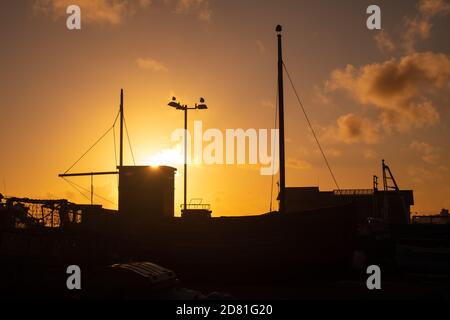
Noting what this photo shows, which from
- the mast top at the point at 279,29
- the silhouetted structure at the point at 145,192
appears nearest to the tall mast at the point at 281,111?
the mast top at the point at 279,29

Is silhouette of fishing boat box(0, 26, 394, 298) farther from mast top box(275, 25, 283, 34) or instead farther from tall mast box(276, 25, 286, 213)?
mast top box(275, 25, 283, 34)

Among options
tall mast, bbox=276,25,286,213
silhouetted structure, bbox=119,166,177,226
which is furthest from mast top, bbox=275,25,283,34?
silhouetted structure, bbox=119,166,177,226

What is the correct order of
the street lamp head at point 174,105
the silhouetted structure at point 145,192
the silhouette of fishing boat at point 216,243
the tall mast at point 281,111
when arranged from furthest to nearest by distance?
the street lamp head at point 174,105
the silhouetted structure at point 145,192
the tall mast at point 281,111
the silhouette of fishing boat at point 216,243

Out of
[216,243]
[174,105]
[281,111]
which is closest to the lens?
[216,243]

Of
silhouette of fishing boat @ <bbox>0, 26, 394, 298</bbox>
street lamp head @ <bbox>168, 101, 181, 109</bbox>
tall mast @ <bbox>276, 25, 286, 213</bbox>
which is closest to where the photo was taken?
silhouette of fishing boat @ <bbox>0, 26, 394, 298</bbox>

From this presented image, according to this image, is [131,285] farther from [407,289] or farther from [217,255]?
[407,289]

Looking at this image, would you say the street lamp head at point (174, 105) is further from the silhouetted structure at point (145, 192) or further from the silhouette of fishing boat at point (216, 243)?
the silhouette of fishing boat at point (216, 243)

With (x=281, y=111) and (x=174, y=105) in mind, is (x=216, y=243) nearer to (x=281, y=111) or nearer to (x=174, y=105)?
(x=281, y=111)

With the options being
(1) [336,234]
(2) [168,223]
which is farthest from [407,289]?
(2) [168,223]

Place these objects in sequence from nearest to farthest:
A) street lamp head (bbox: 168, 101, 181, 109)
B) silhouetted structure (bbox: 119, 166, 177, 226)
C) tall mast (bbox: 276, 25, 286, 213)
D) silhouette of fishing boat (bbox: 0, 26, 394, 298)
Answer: silhouette of fishing boat (bbox: 0, 26, 394, 298) → tall mast (bbox: 276, 25, 286, 213) → silhouetted structure (bbox: 119, 166, 177, 226) → street lamp head (bbox: 168, 101, 181, 109)

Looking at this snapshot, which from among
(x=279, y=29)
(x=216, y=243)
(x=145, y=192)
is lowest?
(x=216, y=243)

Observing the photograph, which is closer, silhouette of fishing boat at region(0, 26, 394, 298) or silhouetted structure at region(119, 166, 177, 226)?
silhouette of fishing boat at region(0, 26, 394, 298)

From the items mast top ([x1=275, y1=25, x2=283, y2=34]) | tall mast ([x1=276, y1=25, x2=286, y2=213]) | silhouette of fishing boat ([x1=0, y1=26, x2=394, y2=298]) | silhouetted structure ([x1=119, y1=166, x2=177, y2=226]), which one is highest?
mast top ([x1=275, y1=25, x2=283, y2=34])

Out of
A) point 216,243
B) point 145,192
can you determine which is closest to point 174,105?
point 145,192
